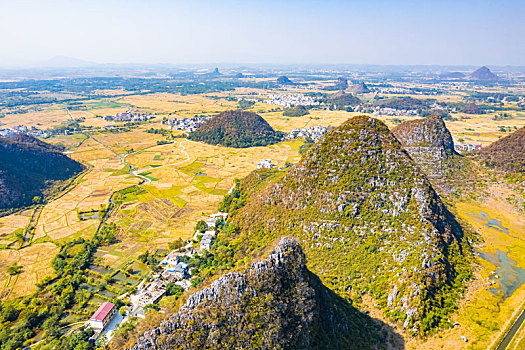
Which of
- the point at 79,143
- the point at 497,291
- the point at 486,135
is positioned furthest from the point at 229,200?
the point at 486,135

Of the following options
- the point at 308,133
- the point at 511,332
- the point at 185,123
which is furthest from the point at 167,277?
the point at 185,123


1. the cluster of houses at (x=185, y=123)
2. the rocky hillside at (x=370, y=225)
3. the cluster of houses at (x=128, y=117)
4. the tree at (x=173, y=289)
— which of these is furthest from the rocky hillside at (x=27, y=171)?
the cluster of houses at (x=128, y=117)

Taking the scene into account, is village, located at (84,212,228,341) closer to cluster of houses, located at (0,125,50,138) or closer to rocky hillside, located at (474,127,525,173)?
rocky hillside, located at (474,127,525,173)

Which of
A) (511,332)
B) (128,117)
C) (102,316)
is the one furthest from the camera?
(128,117)

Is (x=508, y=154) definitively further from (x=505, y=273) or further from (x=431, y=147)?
(x=505, y=273)

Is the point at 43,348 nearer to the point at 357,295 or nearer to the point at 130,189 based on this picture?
the point at 357,295

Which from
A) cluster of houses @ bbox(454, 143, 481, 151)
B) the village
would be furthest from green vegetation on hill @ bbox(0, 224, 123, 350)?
cluster of houses @ bbox(454, 143, 481, 151)
